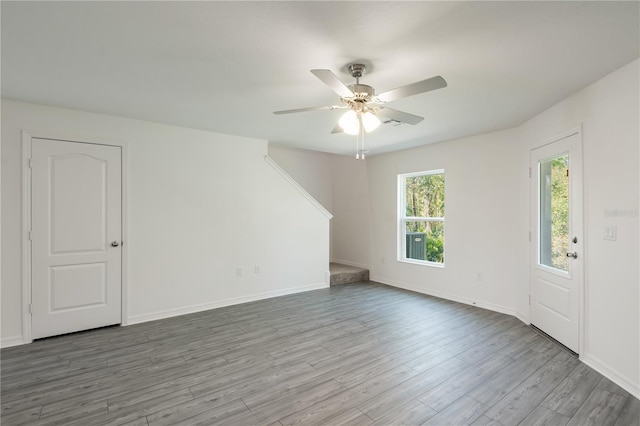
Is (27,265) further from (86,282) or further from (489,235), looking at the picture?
(489,235)

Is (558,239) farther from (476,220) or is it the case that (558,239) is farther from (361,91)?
A: (361,91)

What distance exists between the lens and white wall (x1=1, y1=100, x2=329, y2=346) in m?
3.17

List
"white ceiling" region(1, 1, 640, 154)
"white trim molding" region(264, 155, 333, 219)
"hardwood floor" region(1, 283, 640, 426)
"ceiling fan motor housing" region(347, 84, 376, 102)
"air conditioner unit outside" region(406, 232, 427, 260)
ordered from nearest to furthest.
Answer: "white ceiling" region(1, 1, 640, 154) < "hardwood floor" region(1, 283, 640, 426) < "ceiling fan motor housing" region(347, 84, 376, 102) < "white trim molding" region(264, 155, 333, 219) < "air conditioner unit outside" region(406, 232, 427, 260)

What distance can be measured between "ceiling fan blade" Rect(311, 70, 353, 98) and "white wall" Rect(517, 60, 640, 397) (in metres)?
2.10

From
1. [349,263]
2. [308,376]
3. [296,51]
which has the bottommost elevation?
[308,376]

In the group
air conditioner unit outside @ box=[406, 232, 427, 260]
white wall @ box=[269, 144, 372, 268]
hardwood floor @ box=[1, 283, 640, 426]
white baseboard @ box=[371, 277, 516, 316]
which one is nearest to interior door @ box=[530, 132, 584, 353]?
hardwood floor @ box=[1, 283, 640, 426]

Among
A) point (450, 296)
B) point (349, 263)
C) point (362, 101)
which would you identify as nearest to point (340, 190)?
point (349, 263)

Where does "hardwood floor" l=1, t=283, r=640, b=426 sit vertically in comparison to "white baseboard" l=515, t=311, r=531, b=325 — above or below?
below

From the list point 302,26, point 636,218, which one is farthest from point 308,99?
point 636,218

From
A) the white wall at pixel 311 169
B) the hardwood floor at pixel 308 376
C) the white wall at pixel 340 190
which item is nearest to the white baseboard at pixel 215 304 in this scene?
the hardwood floor at pixel 308 376

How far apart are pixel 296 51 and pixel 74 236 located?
3156 millimetres

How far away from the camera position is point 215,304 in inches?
172

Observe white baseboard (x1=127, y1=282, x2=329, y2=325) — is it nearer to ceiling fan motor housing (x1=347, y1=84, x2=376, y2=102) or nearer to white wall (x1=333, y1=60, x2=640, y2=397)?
white wall (x1=333, y1=60, x2=640, y2=397)

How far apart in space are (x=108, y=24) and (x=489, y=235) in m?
4.61
